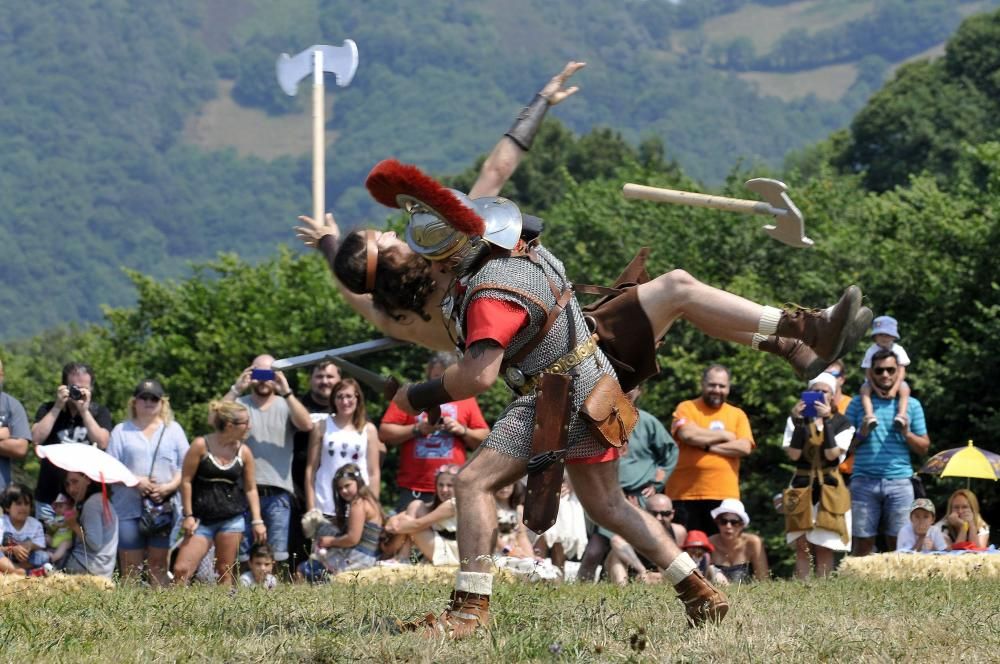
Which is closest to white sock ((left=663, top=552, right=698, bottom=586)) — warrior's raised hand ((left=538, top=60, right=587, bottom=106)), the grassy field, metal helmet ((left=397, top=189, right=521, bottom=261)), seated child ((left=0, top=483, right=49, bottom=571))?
the grassy field

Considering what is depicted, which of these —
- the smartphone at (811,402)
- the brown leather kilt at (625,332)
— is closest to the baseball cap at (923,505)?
the smartphone at (811,402)

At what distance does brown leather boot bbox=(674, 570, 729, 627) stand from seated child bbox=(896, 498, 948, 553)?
14.7 ft

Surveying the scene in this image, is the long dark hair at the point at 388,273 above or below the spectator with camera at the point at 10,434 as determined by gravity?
above

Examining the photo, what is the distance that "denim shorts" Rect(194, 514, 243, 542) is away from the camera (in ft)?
35.3

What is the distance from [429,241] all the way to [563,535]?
551 centimetres

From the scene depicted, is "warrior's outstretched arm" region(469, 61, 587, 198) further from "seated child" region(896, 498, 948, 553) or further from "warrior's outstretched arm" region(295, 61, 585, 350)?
"seated child" region(896, 498, 948, 553)

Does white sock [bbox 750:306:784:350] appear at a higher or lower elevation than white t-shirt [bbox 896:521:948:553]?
higher

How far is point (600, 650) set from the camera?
5.87 m

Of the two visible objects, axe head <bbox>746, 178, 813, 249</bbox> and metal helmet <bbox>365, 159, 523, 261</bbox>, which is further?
axe head <bbox>746, 178, 813, 249</bbox>

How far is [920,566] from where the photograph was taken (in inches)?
367

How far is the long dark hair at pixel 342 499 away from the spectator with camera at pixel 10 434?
2196mm

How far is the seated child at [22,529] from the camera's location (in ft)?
34.9

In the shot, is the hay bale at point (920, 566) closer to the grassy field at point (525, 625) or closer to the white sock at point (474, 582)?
the grassy field at point (525, 625)

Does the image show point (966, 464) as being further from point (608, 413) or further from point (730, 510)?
point (608, 413)
